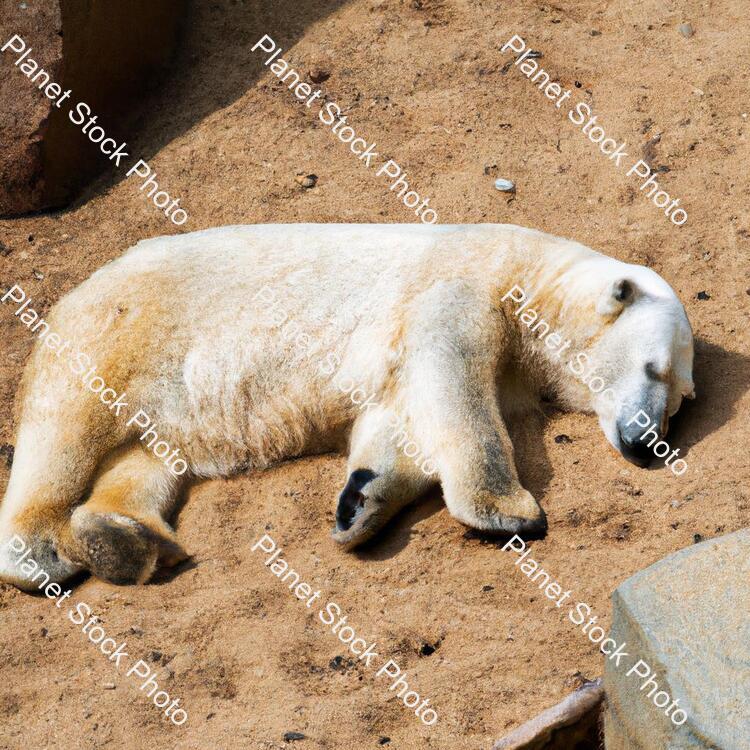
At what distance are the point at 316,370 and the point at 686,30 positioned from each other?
440 centimetres

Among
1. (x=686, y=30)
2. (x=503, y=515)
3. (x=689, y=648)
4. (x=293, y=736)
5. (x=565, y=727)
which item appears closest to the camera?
(x=689, y=648)

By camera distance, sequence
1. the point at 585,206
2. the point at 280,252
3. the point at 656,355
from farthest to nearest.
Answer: the point at 585,206, the point at 280,252, the point at 656,355

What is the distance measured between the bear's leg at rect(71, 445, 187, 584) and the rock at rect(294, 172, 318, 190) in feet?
8.72

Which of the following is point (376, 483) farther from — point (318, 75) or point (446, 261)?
point (318, 75)

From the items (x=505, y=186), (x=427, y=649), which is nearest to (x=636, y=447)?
(x=427, y=649)

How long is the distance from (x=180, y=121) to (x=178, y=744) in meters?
5.07

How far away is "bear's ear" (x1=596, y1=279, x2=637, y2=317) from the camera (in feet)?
17.6

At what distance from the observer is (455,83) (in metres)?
7.98

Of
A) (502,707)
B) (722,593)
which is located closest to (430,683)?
(502,707)

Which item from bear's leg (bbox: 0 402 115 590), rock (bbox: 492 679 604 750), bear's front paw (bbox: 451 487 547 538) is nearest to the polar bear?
bear's leg (bbox: 0 402 115 590)

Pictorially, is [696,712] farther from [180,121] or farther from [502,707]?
[180,121]

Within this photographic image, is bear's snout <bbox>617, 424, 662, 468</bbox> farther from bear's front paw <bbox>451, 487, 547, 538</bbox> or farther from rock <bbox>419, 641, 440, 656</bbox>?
rock <bbox>419, 641, 440, 656</bbox>

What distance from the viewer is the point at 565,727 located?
3873 mm

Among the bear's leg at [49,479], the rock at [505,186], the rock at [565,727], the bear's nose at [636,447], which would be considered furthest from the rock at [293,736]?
the rock at [505,186]
